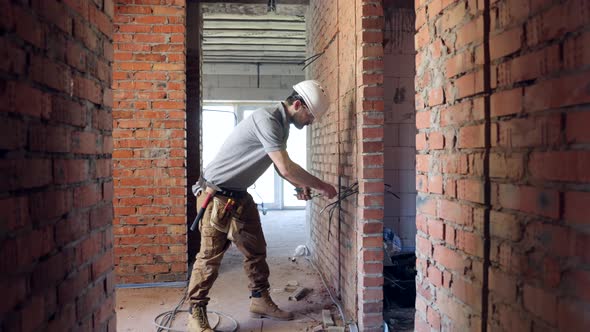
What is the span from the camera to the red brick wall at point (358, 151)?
8.50 feet

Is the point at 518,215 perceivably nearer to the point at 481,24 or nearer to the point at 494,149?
the point at 494,149

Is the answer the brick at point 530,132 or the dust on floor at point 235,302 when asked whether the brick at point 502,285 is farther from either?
the dust on floor at point 235,302

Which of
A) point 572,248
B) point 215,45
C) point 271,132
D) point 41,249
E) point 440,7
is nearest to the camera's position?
point 572,248

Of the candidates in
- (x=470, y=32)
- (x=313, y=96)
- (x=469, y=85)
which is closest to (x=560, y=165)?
(x=469, y=85)

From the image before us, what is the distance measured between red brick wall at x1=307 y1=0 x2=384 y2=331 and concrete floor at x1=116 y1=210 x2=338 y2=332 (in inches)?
11.9

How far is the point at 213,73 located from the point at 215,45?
1.37m

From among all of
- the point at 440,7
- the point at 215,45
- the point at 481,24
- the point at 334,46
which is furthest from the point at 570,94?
the point at 215,45

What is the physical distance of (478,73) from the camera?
1.26 m

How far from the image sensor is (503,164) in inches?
45.4

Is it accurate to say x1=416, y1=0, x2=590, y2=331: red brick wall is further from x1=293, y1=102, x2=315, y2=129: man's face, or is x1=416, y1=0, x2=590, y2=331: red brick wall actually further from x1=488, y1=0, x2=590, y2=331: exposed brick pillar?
x1=293, y1=102, x2=315, y2=129: man's face

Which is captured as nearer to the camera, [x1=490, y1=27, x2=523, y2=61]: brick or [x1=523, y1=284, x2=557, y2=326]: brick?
[x1=523, y1=284, x2=557, y2=326]: brick

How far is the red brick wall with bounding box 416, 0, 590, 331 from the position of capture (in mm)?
903

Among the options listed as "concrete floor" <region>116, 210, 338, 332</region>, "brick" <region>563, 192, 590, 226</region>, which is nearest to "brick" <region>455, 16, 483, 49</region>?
"brick" <region>563, 192, 590, 226</region>

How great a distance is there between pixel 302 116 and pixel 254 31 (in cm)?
418
